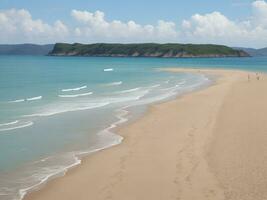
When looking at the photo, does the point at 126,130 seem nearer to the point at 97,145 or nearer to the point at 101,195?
the point at 97,145

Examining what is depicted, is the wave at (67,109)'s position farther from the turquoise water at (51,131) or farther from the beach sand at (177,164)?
the beach sand at (177,164)

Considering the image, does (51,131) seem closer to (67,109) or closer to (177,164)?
(67,109)

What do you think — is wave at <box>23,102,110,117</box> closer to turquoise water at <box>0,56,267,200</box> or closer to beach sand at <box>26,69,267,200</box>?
turquoise water at <box>0,56,267,200</box>

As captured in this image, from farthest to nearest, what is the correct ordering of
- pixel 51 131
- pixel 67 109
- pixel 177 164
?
1. pixel 67 109
2. pixel 51 131
3. pixel 177 164

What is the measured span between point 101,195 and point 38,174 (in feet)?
9.83

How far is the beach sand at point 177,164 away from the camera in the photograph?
1186cm

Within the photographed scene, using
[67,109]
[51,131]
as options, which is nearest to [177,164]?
[51,131]

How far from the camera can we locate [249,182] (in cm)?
1243

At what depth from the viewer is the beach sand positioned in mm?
11859

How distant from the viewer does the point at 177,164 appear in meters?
14.5

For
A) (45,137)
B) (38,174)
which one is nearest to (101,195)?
(38,174)

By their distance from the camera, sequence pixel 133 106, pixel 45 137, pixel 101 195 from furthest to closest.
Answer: pixel 133 106 < pixel 45 137 < pixel 101 195

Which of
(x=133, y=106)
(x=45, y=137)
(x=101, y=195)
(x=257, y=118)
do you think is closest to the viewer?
(x=101, y=195)

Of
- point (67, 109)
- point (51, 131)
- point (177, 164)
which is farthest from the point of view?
point (67, 109)
